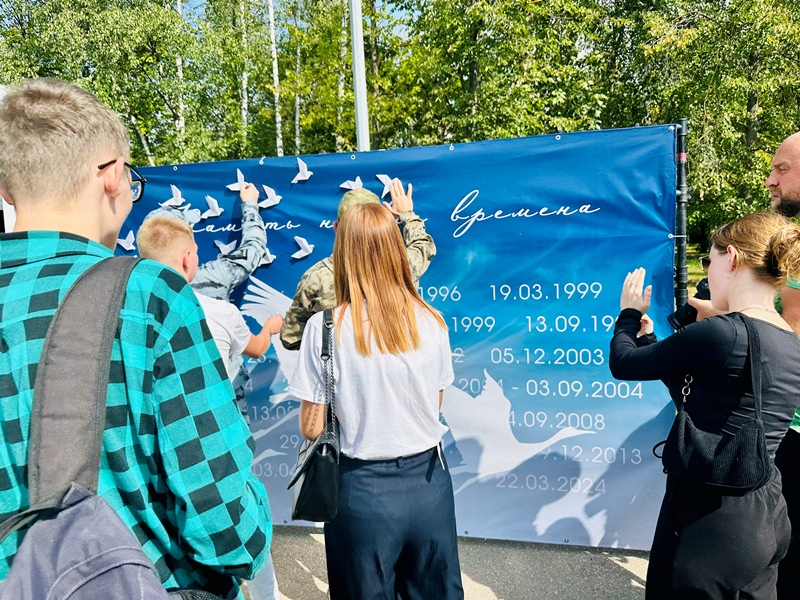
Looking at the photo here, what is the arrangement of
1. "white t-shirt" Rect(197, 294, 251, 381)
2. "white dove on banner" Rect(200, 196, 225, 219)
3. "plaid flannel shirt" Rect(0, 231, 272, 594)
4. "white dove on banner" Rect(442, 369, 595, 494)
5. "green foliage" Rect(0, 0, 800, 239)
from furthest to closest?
Answer: "green foliage" Rect(0, 0, 800, 239)
"white dove on banner" Rect(200, 196, 225, 219)
"white dove on banner" Rect(442, 369, 595, 494)
"white t-shirt" Rect(197, 294, 251, 381)
"plaid flannel shirt" Rect(0, 231, 272, 594)

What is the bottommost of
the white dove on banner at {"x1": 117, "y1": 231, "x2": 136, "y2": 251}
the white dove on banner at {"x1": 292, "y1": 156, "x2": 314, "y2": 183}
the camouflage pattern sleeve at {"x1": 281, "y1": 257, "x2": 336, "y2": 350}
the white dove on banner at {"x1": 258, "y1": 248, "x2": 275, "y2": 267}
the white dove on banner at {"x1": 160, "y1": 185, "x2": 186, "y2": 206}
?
the camouflage pattern sleeve at {"x1": 281, "y1": 257, "x2": 336, "y2": 350}

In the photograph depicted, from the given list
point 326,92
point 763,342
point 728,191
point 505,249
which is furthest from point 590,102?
point 763,342

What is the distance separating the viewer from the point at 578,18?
52.2 feet

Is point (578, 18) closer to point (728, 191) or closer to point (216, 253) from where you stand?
point (728, 191)

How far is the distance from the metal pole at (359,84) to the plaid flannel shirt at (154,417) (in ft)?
11.8

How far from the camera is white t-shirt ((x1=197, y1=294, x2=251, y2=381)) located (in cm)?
237

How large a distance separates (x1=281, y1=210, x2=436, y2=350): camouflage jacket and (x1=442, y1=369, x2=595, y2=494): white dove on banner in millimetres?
853

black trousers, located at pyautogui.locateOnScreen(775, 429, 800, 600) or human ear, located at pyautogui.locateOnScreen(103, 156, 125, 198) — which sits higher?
human ear, located at pyautogui.locateOnScreen(103, 156, 125, 198)

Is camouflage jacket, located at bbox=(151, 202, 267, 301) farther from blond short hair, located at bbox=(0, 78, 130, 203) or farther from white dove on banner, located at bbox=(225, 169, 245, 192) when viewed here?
blond short hair, located at bbox=(0, 78, 130, 203)

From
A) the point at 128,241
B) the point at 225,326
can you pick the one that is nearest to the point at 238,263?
the point at 225,326

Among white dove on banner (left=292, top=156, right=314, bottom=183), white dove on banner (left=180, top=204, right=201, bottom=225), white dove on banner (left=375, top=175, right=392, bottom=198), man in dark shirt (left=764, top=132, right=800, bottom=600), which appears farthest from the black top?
white dove on banner (left=180, top=204, right=201, bottom=225)

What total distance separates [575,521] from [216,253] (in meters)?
2.68

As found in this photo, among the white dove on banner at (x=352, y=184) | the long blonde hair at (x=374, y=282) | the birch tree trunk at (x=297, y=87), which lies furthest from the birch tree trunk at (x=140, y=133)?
the long blonde hair at (x=374, y=282)

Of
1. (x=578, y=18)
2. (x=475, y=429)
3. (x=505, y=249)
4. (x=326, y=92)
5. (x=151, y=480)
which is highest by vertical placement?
(x=578, y=18)
